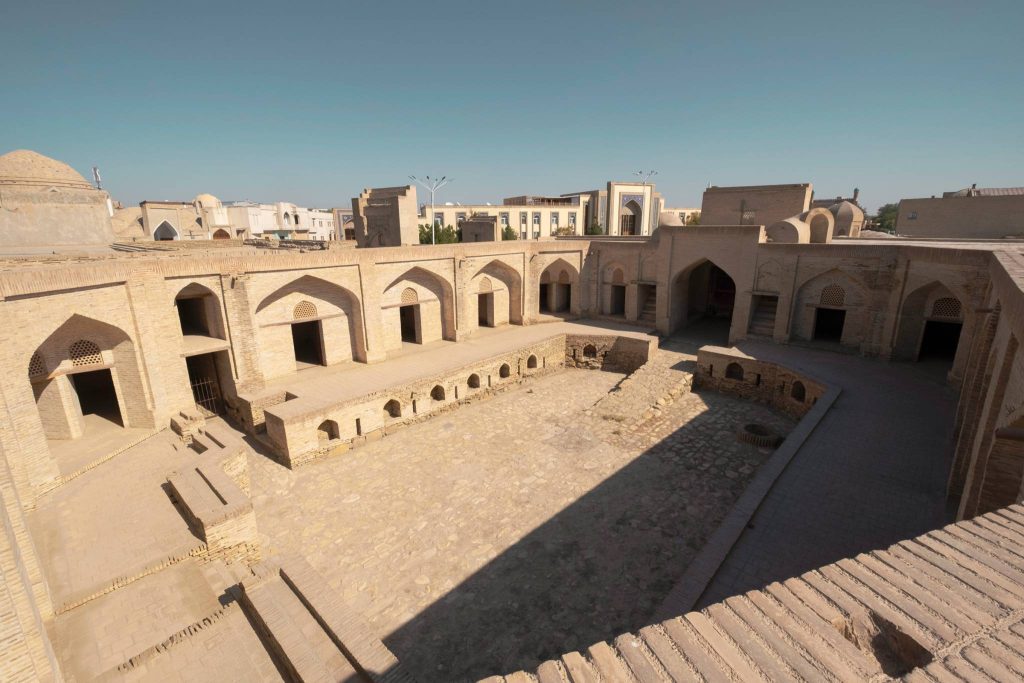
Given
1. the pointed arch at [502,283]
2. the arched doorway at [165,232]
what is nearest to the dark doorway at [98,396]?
the pointed arch at [502,283]

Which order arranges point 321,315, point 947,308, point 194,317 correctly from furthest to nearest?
point 321,315, point 194,317, point 947,308

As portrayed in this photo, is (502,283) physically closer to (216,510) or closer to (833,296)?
(833,296)

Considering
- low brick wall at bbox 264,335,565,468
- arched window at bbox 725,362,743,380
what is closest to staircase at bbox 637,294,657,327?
arched window at bbox 725,362,743,380

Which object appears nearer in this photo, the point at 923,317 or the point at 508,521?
the point at 508,521

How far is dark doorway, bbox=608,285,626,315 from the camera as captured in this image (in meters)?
18.6

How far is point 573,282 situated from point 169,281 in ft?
42.9

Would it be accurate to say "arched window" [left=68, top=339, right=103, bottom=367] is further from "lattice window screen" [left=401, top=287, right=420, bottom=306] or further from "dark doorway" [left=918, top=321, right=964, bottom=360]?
"dark doorway" [left=918, top=321, right=964, bottom=360]

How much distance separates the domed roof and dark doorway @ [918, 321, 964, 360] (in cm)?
2482

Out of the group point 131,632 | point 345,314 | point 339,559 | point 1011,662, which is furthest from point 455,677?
point 345,314

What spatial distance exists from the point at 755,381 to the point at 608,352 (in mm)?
4622

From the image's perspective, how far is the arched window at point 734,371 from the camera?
13148 millimetres

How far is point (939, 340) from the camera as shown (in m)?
13.6

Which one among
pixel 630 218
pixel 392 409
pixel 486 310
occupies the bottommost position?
pixel 392 409

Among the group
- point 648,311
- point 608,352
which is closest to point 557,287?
point 648,311
